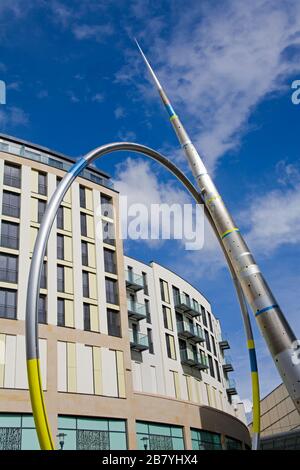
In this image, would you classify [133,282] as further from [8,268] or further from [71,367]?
[8,268]

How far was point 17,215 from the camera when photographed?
137ft

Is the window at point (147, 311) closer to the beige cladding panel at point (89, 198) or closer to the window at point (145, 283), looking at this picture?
the window at point (145, 283)

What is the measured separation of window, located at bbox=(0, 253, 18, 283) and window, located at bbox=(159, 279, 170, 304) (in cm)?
2360

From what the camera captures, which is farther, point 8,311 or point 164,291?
point 164,291

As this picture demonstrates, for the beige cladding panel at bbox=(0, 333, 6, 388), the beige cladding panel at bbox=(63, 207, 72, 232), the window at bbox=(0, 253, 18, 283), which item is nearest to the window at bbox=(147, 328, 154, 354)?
the beige cladding panel at bbox=(63, 207, 72, 232)

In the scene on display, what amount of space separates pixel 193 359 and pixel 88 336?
2076 centimetres

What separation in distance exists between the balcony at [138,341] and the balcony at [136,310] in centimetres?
168

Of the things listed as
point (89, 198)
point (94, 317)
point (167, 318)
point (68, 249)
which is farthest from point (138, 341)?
point (89, 198)

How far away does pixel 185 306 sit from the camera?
196ft

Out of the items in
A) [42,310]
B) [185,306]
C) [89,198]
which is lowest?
[42,310]

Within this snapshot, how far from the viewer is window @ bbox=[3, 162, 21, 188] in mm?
42938

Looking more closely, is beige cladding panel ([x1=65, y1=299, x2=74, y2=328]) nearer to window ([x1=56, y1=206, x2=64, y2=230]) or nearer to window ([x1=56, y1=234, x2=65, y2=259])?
window ([x1=56, y1=234, x2=65, y2=259])

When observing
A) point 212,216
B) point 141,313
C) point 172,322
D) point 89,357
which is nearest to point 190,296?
point 172,322

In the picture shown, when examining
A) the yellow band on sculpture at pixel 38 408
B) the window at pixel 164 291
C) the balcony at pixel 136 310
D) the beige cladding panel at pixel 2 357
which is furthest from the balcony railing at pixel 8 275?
the yellow band on sculpture at pixel 38 408
